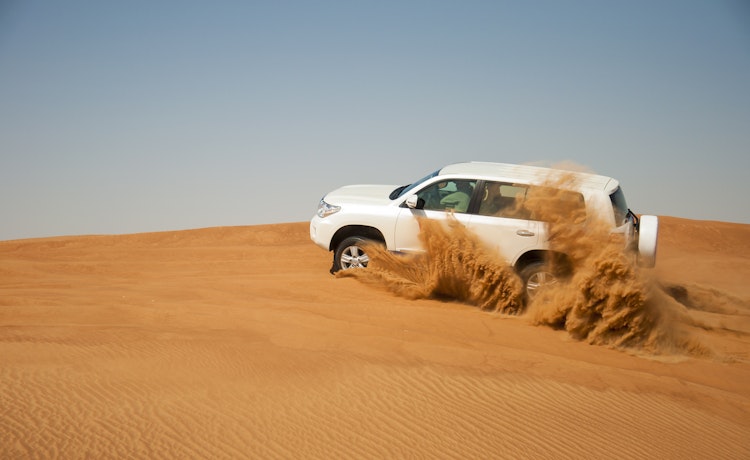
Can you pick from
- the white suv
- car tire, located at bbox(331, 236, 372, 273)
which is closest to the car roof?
the white suv

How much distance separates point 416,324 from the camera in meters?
7.25

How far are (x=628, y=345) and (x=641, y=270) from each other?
949mm

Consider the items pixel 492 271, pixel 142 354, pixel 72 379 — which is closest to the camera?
pixel 72 379

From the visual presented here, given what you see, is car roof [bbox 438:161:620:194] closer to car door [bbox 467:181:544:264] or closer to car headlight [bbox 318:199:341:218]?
car door [bbox 467:181:544:264]

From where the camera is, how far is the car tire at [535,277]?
27.1 feet

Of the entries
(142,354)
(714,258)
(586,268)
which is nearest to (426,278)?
(586,268)

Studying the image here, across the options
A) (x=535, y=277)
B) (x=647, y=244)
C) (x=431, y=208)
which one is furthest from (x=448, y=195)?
(x=647, y=244)

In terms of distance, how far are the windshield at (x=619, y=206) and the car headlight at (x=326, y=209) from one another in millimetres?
3945

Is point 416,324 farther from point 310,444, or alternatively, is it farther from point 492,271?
point 310,444

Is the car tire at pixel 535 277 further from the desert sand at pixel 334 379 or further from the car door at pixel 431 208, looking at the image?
the car door at pixel 431 208

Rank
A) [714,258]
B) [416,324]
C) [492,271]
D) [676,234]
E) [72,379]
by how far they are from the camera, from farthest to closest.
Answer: [676,234]
[714,258]
[492,271]
[416,324]
[72,379]

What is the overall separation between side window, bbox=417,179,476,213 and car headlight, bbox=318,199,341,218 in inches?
51.7

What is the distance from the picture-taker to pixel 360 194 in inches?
388

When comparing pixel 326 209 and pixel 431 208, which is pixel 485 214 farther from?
pixel 326 209
